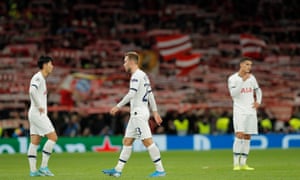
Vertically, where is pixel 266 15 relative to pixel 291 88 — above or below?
above

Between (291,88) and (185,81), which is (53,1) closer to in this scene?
(185,81)

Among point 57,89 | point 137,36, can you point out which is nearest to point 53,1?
point 137,36

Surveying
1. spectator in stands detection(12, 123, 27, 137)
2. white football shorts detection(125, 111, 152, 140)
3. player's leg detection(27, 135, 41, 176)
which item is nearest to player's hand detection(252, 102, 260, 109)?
white football shorts detection(125, 111, 152, 140)

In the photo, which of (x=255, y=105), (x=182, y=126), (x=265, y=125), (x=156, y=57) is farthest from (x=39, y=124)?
(x=156, y=57)

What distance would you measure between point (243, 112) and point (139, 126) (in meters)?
3.70

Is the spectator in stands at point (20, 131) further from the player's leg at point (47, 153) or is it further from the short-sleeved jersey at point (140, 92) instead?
the short-sleeved jersey at point (140, 92)

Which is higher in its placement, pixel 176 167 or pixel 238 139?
pixel 238 139

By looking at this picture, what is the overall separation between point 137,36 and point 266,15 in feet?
24.1

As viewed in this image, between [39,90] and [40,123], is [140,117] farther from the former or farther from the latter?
[39,90]

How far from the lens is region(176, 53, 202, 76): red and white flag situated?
34.9m

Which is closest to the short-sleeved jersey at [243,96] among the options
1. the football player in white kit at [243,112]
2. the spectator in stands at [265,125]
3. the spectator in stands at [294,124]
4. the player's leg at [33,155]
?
the football player in white kit at [243,112]

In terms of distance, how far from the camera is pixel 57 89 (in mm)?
32031

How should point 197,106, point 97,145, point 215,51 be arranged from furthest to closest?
point 215,51 < point 197,106 < point 97,145

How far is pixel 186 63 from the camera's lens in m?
35.1
